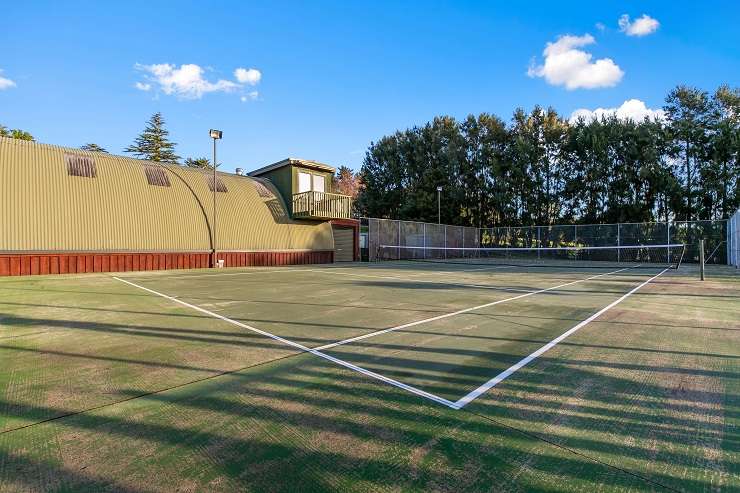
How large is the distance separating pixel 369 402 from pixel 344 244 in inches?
911

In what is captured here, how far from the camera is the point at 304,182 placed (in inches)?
950

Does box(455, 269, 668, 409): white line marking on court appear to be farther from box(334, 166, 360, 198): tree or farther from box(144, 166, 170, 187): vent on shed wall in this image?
box(334, 166, 360, 198): tree

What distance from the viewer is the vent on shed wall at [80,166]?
56.7ft

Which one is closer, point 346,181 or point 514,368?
point 514,368

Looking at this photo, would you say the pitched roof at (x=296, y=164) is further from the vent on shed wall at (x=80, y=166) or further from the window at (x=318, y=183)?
the vent on shed wall at (x=80, y=166)

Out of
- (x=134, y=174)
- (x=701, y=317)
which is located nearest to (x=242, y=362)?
(x=701, y=317)

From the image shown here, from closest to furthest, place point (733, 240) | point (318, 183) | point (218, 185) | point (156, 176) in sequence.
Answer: point (733, 240)
point (156, 176)
point (218, 185)
point (318, 183)

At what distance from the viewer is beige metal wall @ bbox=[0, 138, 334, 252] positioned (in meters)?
15.6

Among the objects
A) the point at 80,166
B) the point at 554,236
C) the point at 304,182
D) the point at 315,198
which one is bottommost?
the point at 554,236

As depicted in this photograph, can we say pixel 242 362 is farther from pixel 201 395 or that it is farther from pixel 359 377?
pixel 359 377

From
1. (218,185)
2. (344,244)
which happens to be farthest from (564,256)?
(218,185)

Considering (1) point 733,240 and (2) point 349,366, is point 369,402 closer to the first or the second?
(2) point 349,366

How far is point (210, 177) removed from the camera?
21.9 meters

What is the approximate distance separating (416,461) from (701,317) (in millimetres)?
6606
